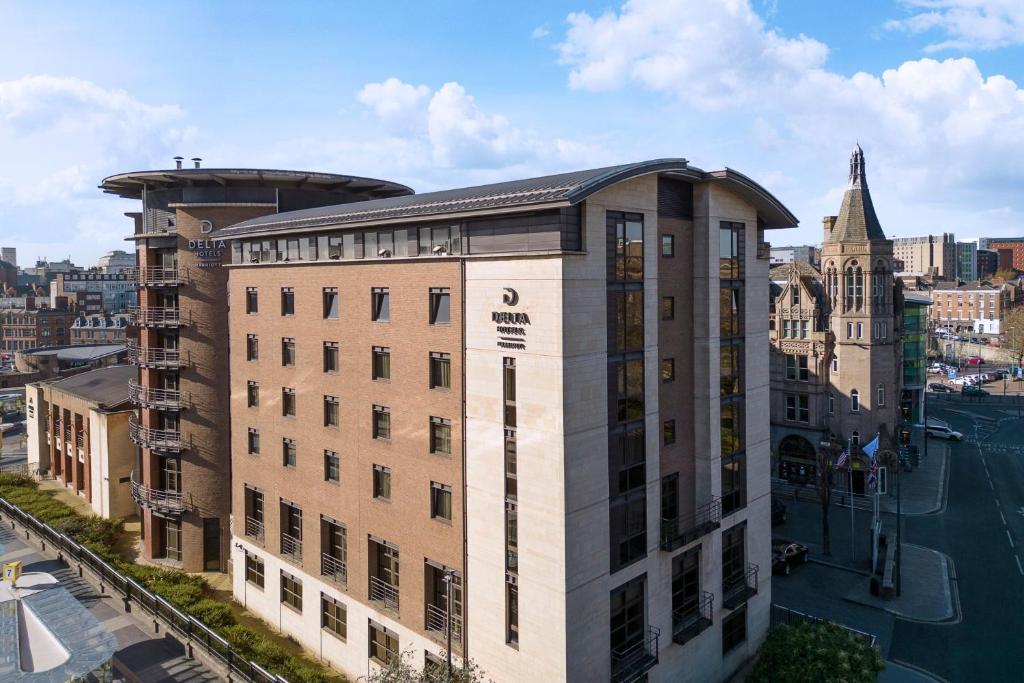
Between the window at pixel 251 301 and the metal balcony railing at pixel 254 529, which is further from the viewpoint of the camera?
the window at pixel 251 301

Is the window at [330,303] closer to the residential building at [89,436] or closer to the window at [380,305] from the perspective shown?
the window at [380,305]

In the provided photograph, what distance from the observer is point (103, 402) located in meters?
52.0

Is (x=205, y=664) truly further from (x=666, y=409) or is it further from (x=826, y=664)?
(x=826, y=664)

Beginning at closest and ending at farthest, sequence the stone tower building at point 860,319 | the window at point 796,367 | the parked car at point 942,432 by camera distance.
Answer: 1. the stone tower building at point 860,319
2. the window at point 796,367
3. the parked car at point 942,432

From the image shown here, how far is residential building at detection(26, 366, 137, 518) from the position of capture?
5047cm

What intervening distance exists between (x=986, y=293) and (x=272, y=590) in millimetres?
169541

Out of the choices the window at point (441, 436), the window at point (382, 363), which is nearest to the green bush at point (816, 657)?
the window at point (441, 436)

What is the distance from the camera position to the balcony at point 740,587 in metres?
30.6

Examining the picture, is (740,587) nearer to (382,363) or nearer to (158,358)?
(382,363)

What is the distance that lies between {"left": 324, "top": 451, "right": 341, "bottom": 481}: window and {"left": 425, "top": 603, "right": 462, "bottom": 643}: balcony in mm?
7897

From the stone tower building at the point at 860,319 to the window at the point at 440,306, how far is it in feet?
144

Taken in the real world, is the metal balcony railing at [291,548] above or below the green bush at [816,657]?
above

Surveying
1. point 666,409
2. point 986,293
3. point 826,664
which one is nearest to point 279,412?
point 666,409

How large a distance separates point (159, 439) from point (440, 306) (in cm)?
2615
